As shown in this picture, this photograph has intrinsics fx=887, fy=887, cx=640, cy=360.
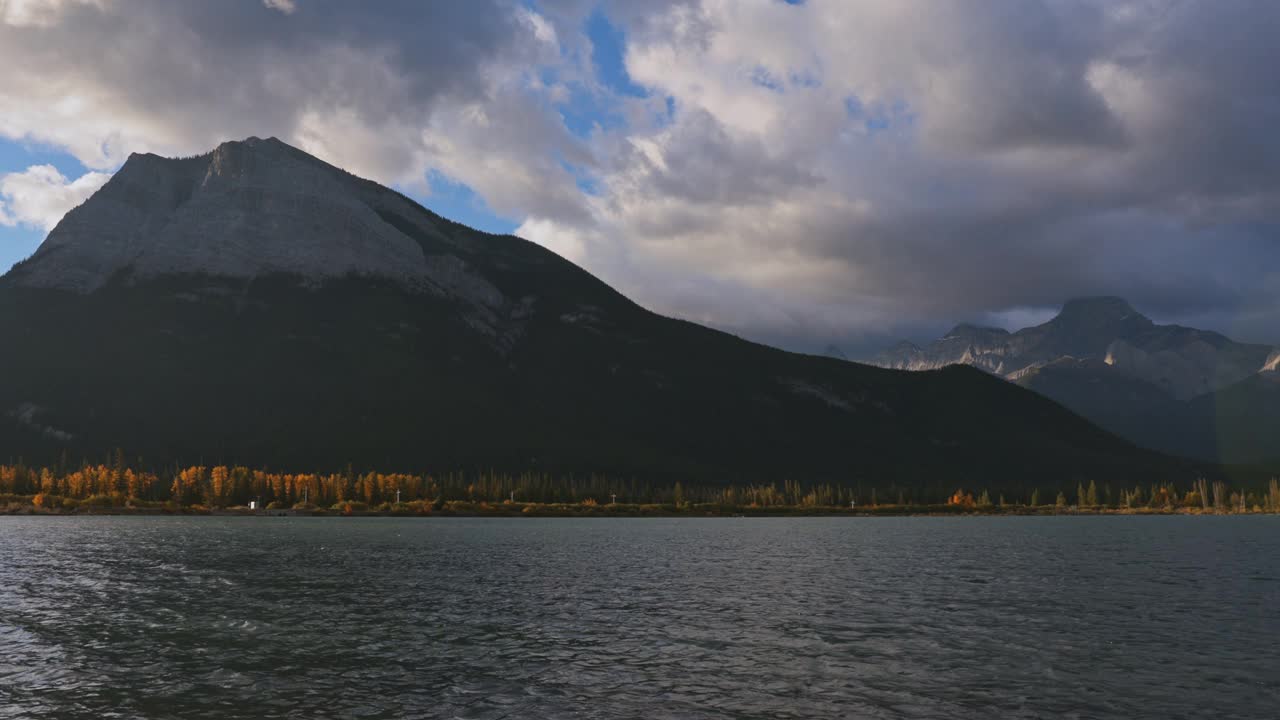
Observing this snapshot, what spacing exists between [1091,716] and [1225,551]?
6023 inches

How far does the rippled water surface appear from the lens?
44.2 metres

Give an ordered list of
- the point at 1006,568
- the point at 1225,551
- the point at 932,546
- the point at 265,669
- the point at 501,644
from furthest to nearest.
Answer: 1. the point at 932,546
2. the point at 1225,551
3. the point at 1006,568
4. the point at 501,644
5. the point at 265,669

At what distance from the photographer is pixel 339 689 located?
46969 mm

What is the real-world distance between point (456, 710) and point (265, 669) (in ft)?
55.6

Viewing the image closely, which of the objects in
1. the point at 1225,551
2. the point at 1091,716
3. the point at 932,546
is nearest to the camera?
the point at 1091,716

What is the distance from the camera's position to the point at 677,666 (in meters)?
52.5

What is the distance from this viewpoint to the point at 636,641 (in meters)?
61.1

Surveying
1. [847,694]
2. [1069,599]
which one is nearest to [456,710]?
[847,694]

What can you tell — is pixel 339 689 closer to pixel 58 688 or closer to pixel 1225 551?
pixel 58 688

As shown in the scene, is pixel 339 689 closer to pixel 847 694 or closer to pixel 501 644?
pixel 501 644

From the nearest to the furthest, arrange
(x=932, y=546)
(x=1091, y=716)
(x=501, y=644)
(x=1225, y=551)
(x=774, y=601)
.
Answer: (x=1091, y=716)
(x=501, y=644)
(x=774, y=601)
(x=1225, y=551)
(x=932, y=546)

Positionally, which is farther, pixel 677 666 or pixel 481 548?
pixel 481 548

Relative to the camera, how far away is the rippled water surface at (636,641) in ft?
145

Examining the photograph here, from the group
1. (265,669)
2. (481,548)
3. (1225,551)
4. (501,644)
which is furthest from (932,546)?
(265,669)
